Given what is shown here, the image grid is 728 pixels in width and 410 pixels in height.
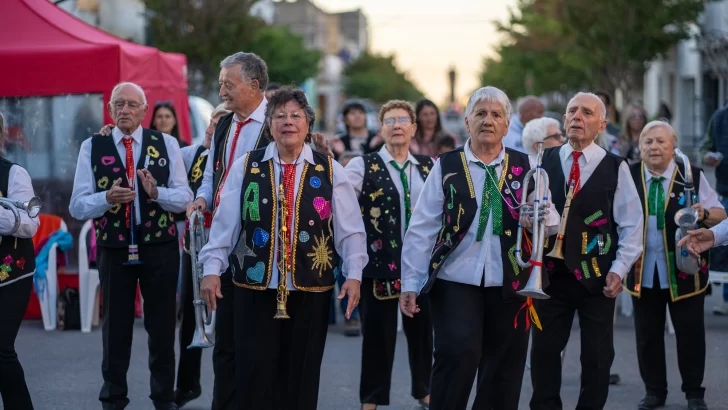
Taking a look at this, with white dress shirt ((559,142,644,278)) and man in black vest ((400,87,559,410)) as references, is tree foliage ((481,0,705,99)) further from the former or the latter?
man in black vest ((400,87,559,410))

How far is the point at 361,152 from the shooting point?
1118 cm

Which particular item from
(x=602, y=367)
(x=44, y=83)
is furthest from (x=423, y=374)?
(x=44, y=83)

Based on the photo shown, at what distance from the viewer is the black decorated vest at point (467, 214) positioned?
18.3ft

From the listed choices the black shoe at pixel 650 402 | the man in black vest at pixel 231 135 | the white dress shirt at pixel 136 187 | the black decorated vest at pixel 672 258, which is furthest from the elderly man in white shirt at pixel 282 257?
the black shoe at pixel 650 402

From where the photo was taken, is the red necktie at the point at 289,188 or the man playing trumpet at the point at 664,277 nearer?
the red necktie at the point at 289,188

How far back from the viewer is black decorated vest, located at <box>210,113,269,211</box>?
642cm

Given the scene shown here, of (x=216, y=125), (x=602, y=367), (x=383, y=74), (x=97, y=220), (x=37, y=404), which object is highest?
(x=383, y=74)

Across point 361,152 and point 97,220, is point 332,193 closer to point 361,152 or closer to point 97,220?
point 97,220

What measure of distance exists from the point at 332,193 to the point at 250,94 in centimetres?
112

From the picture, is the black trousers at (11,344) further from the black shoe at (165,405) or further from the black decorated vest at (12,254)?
the black shoe at (165,405)

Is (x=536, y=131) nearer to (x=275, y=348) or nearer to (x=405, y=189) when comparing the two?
(x=405, y=189)

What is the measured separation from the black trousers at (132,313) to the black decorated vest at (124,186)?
0.08 metres

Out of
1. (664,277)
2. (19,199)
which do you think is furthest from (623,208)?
(19,199)

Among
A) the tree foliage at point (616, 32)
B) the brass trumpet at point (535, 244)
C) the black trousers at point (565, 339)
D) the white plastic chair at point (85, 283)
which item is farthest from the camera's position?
the tree foliage at point (616, 32)
